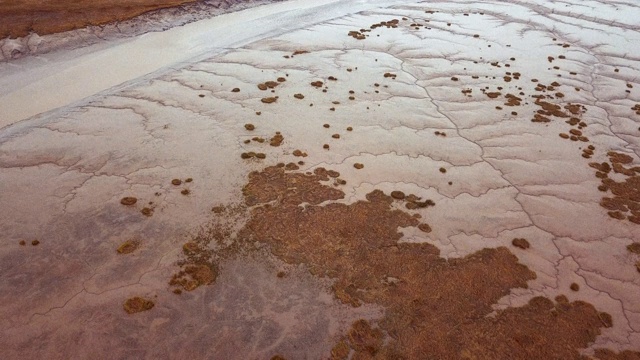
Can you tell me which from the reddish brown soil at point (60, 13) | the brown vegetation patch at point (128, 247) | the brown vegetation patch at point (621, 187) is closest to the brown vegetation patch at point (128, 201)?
the brown vegetation patch at point (128, 247)

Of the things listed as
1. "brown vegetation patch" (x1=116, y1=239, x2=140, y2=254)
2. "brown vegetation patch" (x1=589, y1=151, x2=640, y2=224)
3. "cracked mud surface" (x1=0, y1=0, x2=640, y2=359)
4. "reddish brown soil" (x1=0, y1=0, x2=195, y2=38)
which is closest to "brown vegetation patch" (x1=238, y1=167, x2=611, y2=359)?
"cracked mud surface" (x1=0, y1=0, x2=640, y2=359)

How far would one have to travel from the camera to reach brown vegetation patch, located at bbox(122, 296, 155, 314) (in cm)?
288

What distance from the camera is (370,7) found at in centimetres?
946

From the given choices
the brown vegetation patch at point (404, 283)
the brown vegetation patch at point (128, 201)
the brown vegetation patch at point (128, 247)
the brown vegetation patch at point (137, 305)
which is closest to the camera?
the brown vegetation patch at point (404, 283)

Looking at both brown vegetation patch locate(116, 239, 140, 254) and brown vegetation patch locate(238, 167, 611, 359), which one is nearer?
brown vegetation patch locate(238, 167, 611, 359)

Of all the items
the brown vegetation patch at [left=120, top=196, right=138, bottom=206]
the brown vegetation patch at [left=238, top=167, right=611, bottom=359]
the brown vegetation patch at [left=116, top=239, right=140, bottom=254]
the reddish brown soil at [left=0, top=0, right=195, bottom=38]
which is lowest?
the brown vegetation patch at [left=238, top=167, right=611, bottom=359]

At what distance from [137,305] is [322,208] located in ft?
5.43

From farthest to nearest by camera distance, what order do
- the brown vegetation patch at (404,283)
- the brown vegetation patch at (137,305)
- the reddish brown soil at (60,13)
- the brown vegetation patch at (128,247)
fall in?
the reddish brown soil at (60,13), the brown vegetation patch at (128,247), the brown vegetation patch at (137,305), the brown vegetation patch at (404,283)

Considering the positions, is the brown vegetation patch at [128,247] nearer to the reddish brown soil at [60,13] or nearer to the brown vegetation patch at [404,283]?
the brown vegetation patch at [404,283]

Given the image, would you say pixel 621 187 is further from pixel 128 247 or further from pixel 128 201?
pixel 128 201

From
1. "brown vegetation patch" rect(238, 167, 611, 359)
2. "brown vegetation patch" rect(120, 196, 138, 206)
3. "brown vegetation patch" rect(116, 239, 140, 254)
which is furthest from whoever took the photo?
"brown vegetation patch" rect(120, 196, 138, 206)

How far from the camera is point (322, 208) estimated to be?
3.78 metres

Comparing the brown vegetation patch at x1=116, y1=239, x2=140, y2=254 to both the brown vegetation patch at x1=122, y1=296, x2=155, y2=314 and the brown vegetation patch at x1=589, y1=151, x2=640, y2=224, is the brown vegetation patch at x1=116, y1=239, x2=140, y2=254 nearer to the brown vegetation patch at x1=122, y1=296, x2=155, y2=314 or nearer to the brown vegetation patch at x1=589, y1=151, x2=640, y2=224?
the brown vegetation patch at x1=122, y1=296, x2=155, y2=314

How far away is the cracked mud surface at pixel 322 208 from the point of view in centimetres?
280
